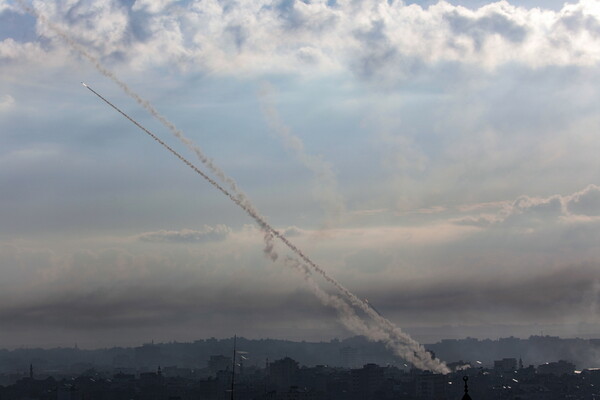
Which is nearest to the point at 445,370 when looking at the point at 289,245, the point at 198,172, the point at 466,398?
the point at 289,245

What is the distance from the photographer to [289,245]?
129 meters

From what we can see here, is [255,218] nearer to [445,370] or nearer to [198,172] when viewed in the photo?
[198,172]

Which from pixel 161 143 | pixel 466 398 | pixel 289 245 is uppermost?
pixel 161 143

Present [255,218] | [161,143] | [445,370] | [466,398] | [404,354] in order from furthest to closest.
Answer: [404,354] < [445,370] < [255,218] < [161,143] < [466,398]

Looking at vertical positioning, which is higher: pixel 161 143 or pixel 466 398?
pixel 161 143

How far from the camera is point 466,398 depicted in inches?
3157

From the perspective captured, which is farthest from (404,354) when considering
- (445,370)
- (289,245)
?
(289,245)

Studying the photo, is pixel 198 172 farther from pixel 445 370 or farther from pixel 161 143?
pixel 445 370

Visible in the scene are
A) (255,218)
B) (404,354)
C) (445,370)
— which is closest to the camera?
(255,218)

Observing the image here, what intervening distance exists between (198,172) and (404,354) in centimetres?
4598

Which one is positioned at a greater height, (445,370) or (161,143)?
(161,143)

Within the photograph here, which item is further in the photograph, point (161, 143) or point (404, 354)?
point (404, 354)

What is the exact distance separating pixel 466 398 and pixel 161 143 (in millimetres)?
50217

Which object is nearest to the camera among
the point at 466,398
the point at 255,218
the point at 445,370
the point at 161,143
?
the point at 466,398
